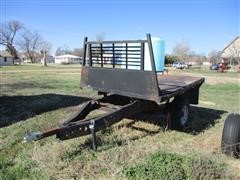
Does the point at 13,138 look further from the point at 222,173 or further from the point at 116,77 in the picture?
the point at 222,173

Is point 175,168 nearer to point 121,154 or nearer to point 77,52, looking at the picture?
point 121,154

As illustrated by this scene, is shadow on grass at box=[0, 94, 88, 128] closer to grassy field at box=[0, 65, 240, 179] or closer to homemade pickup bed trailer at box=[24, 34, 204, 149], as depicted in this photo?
grassy field at box=[0, 65, 240, 179]

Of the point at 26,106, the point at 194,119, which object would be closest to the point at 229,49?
the point at 194,119

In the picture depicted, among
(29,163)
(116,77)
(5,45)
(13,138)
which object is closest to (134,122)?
(116,77)

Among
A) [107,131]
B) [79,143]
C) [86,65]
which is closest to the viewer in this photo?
[79,143]

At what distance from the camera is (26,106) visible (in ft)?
28.3

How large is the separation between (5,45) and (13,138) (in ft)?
324

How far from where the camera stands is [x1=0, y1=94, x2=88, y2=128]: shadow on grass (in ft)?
23.5

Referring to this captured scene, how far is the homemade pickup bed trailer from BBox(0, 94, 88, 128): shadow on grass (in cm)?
202

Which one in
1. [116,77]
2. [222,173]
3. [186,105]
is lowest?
[222,173]

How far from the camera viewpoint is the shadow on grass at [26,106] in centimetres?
717

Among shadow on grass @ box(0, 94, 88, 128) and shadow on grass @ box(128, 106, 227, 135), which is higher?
shadow on grass @ box(0, 94, 88, 128)

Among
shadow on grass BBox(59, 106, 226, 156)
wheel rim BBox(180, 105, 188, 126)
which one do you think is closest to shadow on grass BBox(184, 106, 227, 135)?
shadow on grass BBox(59, 106, 226, 156)

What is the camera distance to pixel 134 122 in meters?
6.80
